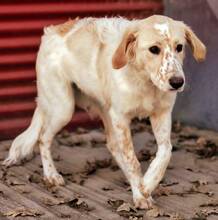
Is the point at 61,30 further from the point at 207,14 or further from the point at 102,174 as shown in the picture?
the point at 207,14

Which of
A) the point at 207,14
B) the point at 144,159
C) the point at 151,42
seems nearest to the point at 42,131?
the point at 144,159

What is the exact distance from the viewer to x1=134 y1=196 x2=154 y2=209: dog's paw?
5.37 meters

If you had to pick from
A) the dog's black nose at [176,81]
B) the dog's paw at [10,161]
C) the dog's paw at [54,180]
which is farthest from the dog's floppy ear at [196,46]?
the dog's paw at [10,161]

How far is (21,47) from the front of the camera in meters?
7.71

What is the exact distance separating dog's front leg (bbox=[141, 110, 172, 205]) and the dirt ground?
0.58 feet

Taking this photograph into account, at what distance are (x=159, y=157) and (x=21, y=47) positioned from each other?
2.79 m

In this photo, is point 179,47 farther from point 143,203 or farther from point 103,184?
point 103,184

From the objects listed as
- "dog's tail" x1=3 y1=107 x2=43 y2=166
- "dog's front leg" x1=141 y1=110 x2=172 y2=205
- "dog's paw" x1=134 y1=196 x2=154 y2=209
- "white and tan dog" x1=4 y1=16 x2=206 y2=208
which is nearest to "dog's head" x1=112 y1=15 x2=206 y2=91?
"white and tan dog" x1=4 y1=16 x2=206 y2=208

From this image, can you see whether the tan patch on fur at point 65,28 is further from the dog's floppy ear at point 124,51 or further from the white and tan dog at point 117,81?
the dog's floppy ear at point 124,51

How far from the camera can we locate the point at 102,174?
253 inches

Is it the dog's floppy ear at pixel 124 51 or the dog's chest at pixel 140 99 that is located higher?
the dog's floppy ear at pixel 124 51

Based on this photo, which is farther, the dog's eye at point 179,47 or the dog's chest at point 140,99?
the dog's chest at point 140,99

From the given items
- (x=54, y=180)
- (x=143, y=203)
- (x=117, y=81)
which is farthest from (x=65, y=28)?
(x=143, y=203)

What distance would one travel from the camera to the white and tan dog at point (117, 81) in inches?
203
